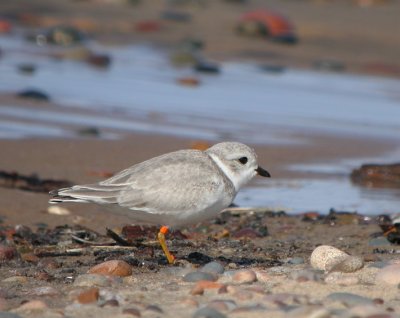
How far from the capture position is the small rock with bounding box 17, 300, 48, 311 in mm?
4875

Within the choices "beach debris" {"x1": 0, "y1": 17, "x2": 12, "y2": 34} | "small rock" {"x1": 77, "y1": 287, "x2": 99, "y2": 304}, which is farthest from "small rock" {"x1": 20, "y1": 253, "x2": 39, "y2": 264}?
"beach debris" {"x1": 0, "y1": 17, "x2": 12, "y2": 34}

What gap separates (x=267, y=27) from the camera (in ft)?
58.2

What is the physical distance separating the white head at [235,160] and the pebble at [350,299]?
4.96ft

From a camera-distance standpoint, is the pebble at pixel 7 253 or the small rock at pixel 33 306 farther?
the pebble at pixel 7 253

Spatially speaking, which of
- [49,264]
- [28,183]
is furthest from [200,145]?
[49,264]

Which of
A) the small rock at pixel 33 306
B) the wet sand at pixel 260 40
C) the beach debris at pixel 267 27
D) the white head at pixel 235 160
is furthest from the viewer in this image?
the beach debris at pixel 267 27

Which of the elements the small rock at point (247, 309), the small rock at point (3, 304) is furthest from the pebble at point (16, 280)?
the small rock at point (247, 309)

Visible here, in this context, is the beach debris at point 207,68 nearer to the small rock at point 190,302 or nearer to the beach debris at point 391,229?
the beach debris at point 391,229

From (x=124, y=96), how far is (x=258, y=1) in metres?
8.53

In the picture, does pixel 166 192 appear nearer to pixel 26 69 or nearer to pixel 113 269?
pixel 113 269

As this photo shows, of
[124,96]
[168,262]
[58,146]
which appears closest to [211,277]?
[168,262]

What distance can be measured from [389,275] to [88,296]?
1.64 metres

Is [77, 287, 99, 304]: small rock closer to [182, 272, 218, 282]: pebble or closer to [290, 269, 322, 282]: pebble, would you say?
[182, 272, 218, 282]: pebble

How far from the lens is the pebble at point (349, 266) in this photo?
5.72m
